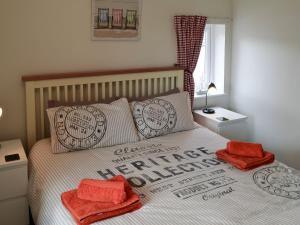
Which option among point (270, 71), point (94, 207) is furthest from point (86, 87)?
point (270, 71)

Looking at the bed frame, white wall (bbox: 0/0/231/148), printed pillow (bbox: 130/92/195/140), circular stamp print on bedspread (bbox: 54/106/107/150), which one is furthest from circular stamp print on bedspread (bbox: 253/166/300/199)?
white wall (bbox: 0/0/231/148)

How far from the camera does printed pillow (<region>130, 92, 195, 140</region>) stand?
9.16 ft

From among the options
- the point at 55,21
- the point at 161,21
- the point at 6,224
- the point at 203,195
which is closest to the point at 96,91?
the point at 55,21

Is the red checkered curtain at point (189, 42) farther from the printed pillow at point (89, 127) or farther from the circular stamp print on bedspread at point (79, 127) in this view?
the circular stamp print on bedspread at point (79, 127)

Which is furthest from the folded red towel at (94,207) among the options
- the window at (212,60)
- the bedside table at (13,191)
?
the window at (212,60)

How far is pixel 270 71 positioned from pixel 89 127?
6.25 ft

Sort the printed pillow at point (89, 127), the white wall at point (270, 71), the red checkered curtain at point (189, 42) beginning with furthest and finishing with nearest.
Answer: the red checkered curtain at point (189, 42), the white wall at point (270, 71), the printed pillow at point (89, 127)

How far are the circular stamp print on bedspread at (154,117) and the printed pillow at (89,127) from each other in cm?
9

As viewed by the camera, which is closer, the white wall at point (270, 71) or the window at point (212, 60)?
the white wall at point (270, 71)

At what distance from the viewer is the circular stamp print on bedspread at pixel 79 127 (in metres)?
2.48

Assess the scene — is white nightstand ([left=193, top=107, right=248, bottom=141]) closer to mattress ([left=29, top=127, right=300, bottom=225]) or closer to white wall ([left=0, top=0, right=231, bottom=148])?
mattress ([left=29, top=127, right=300, bottom=225])

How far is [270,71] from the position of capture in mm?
3301

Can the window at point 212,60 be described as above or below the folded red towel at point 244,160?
above

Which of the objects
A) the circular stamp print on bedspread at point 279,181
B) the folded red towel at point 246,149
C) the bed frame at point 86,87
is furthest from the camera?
the bed frame at point 86,87
